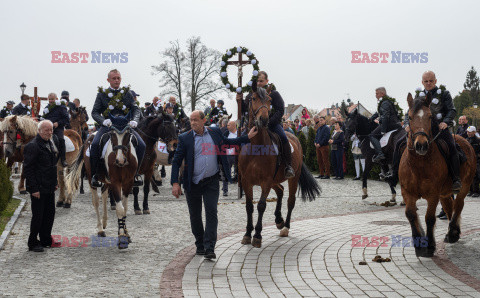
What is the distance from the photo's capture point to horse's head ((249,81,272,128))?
28.7ft

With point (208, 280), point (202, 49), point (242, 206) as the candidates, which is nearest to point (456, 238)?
point (208, 280)

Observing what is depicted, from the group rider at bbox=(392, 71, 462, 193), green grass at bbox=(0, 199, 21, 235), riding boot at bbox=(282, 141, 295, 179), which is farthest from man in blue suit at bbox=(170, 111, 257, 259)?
green grass at bbox=(0, 199, 21, 235)

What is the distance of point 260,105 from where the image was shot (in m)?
8.97

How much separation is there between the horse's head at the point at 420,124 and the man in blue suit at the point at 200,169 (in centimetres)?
289

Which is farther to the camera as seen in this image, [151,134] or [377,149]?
[377,149]

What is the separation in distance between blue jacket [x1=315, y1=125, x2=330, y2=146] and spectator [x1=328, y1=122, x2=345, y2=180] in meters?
0.29

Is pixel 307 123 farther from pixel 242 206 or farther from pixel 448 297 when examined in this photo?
pixel 448 297

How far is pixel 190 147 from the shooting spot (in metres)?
8.34

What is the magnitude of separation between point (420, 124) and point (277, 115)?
8.54 ft

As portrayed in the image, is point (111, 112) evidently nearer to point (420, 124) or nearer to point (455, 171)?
point (420, 124)

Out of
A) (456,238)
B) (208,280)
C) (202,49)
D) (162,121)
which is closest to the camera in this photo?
(208,280)

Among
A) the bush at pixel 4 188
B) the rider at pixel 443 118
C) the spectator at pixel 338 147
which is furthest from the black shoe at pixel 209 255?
the spectator at pixel 338 147

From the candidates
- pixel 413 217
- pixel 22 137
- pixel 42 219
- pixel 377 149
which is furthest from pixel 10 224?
pixel 377 149

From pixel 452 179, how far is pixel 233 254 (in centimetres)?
368
